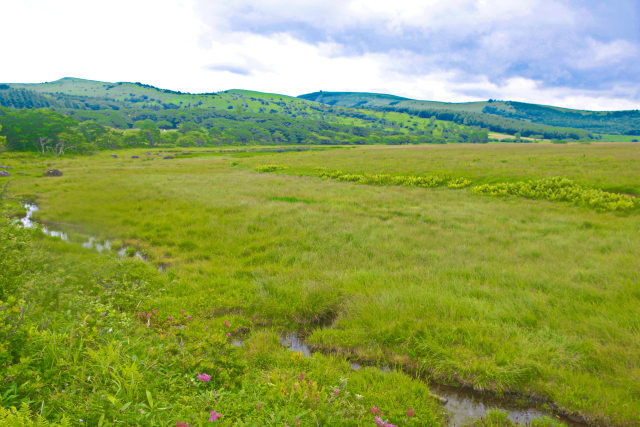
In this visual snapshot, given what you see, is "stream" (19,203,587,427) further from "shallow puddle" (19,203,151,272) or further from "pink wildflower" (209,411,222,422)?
"shallow puddle" (19,203,151,272)

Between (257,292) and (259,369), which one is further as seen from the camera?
(257,292)

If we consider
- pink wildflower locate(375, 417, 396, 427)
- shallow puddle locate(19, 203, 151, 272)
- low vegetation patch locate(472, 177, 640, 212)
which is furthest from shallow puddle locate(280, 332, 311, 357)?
low vegetation patch locate(472, 177, 640, 212)

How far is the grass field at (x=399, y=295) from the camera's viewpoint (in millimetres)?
4074

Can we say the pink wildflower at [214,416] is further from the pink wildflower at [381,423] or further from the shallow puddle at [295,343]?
the shallow puddle at [295,343]

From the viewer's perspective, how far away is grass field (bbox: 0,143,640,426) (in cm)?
407

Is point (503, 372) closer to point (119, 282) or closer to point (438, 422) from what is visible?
point (438, 422)

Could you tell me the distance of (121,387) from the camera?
3.09 metres

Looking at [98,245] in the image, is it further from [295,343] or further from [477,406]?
[477,406]

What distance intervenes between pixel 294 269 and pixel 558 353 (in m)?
5.80

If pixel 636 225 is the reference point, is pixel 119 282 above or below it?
below

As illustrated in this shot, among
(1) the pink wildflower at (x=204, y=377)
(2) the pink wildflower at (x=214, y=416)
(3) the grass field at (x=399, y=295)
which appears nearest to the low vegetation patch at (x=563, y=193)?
(3) the grass field at (x=399, y=295)

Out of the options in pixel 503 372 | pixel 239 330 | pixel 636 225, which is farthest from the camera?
pixel 636 225

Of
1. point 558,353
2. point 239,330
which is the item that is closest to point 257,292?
point 239,330

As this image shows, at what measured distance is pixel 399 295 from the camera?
6488 millimetres
